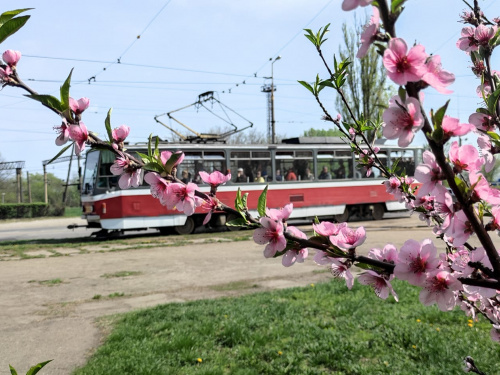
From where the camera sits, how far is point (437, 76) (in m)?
0.85

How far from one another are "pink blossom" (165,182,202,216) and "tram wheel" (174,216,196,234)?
14.4m

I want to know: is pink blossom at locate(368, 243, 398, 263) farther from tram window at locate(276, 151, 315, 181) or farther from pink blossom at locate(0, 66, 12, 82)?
tram window at locate(276, 151, 315, 181)

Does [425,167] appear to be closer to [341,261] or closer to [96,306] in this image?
[341,261]

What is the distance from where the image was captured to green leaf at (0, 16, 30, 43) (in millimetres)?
1080

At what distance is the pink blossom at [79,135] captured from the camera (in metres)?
1.29

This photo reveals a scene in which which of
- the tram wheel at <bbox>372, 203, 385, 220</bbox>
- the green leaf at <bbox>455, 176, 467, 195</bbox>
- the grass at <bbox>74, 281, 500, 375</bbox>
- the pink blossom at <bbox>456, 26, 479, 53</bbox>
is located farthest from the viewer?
the tram wheel at <bbox>372, 203, 385, 220</bbox>

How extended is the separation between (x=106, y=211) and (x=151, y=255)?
4.15 metres

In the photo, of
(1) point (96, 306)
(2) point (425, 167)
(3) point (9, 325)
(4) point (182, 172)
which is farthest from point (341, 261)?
(4) point (182, 172)

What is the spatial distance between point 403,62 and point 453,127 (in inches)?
6.9

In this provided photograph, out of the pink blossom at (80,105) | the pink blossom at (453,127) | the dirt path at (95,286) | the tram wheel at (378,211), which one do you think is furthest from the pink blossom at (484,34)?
the tram wheel at (378,211)

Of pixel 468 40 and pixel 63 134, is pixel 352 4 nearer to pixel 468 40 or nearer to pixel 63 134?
pixel 63 134

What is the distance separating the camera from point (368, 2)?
79cm

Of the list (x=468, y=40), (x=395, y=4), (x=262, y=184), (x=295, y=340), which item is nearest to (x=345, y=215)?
(x=262, y=184)

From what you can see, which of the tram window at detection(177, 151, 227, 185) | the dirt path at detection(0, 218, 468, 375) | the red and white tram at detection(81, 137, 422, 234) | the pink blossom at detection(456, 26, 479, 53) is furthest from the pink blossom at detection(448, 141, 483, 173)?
the tram window at detection(177, 151, 227, 185)
